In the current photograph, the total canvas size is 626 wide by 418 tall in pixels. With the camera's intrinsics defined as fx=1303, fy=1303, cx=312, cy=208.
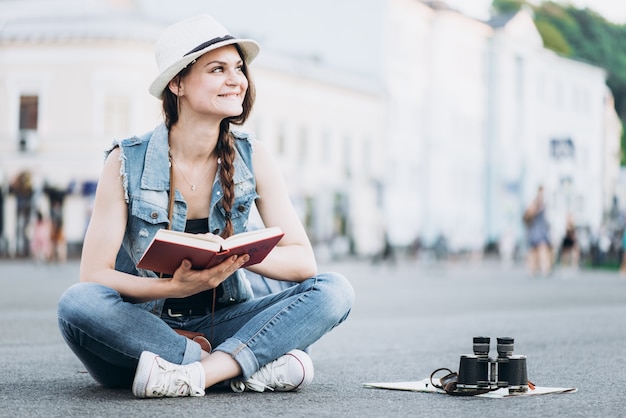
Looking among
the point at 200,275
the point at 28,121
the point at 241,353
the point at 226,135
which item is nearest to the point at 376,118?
the point at 28,121

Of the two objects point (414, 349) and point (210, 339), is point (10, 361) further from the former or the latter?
point (414, 349)

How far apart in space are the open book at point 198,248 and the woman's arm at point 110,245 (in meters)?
0.19

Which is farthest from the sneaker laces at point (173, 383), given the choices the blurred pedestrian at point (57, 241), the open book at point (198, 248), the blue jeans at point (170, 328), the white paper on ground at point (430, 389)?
the blurred pedestrian at point (57, 241)

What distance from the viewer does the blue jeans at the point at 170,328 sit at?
518 cm

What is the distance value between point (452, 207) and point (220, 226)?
192 feet

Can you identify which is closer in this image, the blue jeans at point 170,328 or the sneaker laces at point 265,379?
the blue jeans at point 170,328

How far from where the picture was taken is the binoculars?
5238 mm

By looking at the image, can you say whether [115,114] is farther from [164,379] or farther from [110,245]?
[164,379]

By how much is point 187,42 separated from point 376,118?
52.6m

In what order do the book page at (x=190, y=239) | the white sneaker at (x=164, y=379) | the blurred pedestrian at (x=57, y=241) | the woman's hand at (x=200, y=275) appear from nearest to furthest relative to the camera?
1. the book page at (x=190, y=239)
2. the woman's hand at (x=200, y=275)
3. the white sneaker at (x=164, y=379)
4. the blurred pedestrian at (x=57, y=241)

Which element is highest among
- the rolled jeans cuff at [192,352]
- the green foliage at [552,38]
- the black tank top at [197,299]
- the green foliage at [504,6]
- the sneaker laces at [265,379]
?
the green foliage at [504,6]

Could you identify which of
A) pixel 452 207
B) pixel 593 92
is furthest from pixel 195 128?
pixel 593 92

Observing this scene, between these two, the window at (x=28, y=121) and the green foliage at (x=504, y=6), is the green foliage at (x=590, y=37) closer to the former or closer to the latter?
the green foliage at (x=504, y=6)

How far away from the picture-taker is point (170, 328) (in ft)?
17.6
